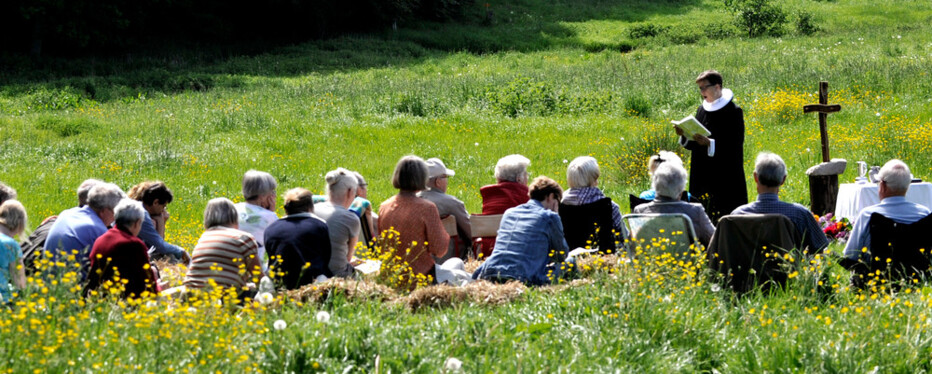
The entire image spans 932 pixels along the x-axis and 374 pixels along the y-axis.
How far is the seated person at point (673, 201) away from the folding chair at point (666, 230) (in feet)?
0.57

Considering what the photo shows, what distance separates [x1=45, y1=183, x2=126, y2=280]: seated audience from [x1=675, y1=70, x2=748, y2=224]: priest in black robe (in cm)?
517

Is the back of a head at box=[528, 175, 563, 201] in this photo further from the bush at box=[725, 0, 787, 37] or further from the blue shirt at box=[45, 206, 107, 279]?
the bush at box=[725, 0, 787, 37]

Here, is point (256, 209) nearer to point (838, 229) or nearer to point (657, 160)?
point (657, 160)

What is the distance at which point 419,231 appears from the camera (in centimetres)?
691

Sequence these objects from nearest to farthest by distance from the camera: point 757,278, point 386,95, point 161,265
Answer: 1. point 757,278
2. point 161,265
3. point 386,95

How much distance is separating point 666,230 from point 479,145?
9072 mm

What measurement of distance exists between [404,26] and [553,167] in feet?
99.0

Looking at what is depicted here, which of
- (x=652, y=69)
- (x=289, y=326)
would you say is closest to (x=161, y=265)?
(x=289, y=326)

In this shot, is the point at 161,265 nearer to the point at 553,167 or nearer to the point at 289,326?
the point at 289,326

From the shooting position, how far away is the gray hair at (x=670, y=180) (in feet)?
22.4

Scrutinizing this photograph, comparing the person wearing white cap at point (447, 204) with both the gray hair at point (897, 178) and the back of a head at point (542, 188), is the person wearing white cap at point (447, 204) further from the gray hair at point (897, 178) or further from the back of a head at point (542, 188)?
the gray hair at point (897, 178)

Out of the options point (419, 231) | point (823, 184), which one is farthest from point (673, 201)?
point (823, 184)

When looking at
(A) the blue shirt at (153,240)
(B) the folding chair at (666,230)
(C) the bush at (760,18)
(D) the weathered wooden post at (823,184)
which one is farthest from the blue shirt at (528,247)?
(C) the bush at (760,18)

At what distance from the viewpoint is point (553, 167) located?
Result: 14.0m
